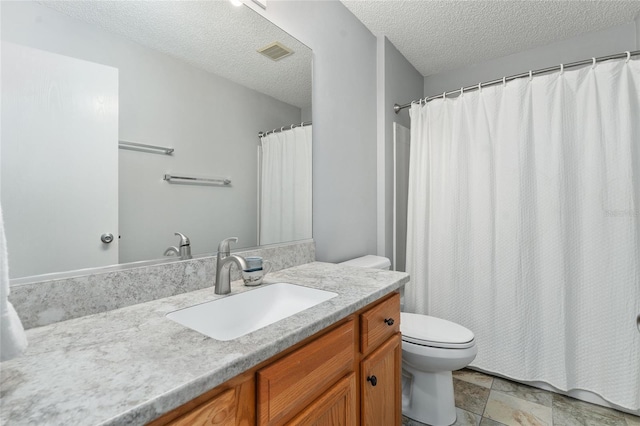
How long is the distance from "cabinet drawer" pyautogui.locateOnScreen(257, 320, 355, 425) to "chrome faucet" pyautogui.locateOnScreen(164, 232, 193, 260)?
0.58 m

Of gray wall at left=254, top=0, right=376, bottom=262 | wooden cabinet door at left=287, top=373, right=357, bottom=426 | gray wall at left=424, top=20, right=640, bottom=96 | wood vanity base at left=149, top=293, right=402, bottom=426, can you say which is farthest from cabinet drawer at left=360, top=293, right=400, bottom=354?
gray wall at left=424, top=20, right=640, bottom=96

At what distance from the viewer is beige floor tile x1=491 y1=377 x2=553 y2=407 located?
1.75 metres

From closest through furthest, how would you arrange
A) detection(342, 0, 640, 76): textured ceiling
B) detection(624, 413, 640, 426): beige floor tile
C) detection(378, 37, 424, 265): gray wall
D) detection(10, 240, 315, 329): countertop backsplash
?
detection(10, 240, 315, 329): countertop backsplash
detection(624, 413, 640, 426): beige floor tile
detection(342, 0, 640, 76): textured ceiling
detection(378, 37, 424, 265): gray wall

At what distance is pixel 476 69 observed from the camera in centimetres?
259

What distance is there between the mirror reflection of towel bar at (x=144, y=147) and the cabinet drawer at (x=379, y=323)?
88cm

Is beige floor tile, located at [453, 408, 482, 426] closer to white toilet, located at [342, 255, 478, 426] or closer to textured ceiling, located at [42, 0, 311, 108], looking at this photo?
white toilet, located at [342, 255, 478, 426]

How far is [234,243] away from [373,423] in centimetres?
85

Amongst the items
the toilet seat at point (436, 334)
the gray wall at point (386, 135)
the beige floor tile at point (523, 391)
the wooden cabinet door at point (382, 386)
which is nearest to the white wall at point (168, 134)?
the wooden cabinet door at point (382, 386)

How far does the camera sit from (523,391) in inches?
72.2

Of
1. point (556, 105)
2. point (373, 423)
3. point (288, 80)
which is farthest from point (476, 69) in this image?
point (373, 423)

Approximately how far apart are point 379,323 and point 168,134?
1012mm

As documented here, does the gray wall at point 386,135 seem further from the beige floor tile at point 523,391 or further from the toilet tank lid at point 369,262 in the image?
the beige floor tile at point 523,391

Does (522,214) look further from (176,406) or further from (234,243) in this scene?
(176,406)

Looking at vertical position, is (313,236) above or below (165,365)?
above
